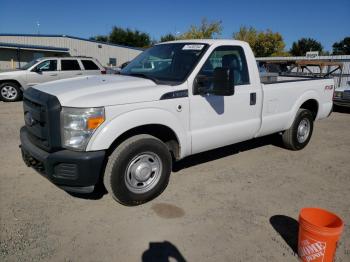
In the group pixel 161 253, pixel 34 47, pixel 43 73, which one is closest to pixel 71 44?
pixel 34 47

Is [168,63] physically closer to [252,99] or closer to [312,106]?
[252,99]

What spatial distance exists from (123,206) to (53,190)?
1.03m

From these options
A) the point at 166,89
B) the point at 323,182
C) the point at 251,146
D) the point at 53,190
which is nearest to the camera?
the point at 166,89

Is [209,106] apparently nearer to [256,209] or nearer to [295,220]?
[256,209]

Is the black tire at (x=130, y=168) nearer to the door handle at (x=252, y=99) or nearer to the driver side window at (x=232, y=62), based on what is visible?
the driver side window at (x=232, y=62)

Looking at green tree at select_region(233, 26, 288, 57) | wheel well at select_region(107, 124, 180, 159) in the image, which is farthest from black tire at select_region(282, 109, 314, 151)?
green tree at select_region(233, 26, 288, 57)

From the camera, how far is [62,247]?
3010mm

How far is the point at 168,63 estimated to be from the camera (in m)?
4.45

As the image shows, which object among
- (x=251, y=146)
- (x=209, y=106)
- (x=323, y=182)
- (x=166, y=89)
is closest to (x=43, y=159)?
(x=166, y=89)

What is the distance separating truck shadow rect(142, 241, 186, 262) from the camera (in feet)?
9.41

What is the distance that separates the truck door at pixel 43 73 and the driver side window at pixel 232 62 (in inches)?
373

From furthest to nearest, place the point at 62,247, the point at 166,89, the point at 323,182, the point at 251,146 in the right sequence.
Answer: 1. the point at 251,146
2. the point at 323,182
3. the point at 166,89
4. the point at 62,247

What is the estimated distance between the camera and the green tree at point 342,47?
235ft

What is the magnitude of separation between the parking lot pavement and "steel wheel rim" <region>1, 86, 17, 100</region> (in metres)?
7.91
